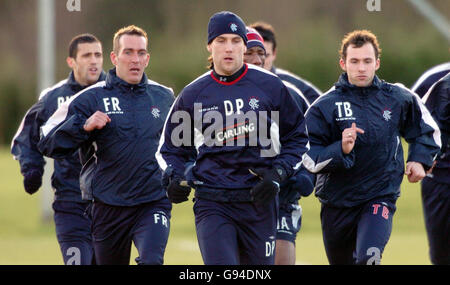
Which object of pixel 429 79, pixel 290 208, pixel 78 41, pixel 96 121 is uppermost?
pixel 78 41

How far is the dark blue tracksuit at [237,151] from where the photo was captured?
7.78 meters

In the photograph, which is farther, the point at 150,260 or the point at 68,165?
the point at 68,165

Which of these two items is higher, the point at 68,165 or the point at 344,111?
the point at 344,111

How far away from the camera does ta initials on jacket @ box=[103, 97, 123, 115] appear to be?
9.18 meters

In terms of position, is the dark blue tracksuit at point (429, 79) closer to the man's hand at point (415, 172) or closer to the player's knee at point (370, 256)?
the man's hand at point (415, 172)

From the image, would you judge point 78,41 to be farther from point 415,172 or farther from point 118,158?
point 415,172

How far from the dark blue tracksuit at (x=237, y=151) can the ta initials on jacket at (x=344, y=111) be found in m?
0.97

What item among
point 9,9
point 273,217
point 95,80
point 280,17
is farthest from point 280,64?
point 273,217

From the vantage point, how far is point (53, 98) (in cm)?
1060

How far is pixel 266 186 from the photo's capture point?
7.63 meters

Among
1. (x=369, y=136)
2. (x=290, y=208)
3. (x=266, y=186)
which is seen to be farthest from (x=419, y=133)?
(x=266, y=186)

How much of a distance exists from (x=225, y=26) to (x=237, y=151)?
0.96 meters

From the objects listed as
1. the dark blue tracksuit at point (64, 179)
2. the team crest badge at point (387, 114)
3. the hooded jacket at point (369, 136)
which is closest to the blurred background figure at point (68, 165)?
the dark blue tracksuit at point (64, 179)

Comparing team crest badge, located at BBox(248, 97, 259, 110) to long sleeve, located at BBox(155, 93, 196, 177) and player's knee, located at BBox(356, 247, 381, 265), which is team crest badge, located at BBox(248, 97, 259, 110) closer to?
long sleeve, located at BBox(155, 93, 196, 177)
